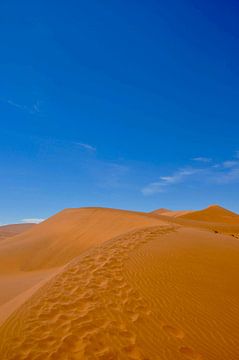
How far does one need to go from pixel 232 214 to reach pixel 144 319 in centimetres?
4422

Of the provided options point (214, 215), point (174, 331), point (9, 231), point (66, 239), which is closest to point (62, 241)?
point (66, 239)

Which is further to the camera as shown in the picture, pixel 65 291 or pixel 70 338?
pixel 65 291

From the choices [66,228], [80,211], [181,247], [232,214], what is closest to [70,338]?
[181,247]

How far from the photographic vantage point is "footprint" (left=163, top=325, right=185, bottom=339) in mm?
4438

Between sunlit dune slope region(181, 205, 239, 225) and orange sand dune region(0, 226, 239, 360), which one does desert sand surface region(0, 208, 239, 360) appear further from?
sunlit dune slope region(181, 205, 239, 225)

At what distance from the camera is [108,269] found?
7496mm

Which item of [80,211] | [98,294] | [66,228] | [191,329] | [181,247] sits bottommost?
[191,329]

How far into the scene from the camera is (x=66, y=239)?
20.8m

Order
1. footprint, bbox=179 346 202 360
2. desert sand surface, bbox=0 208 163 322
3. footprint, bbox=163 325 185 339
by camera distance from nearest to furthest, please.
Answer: footprint, bbox=179 346 202 360, footprint, bbox=163 325 185 339, desert sand surface, bbox=0 208 163 322

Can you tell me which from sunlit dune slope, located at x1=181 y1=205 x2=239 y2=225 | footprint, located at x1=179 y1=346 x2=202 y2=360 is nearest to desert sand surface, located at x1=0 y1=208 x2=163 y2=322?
footprint, located at x1=179 y1=346 x2=202 y2=360

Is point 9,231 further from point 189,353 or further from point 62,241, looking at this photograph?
point 189,353

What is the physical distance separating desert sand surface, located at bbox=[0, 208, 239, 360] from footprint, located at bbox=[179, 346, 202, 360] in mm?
16

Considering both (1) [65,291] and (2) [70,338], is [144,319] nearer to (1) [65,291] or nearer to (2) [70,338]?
(2) [70,338]

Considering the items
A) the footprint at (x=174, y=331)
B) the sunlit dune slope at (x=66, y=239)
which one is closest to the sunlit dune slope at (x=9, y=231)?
the sunlit dune slope at (x=66, y=239)
